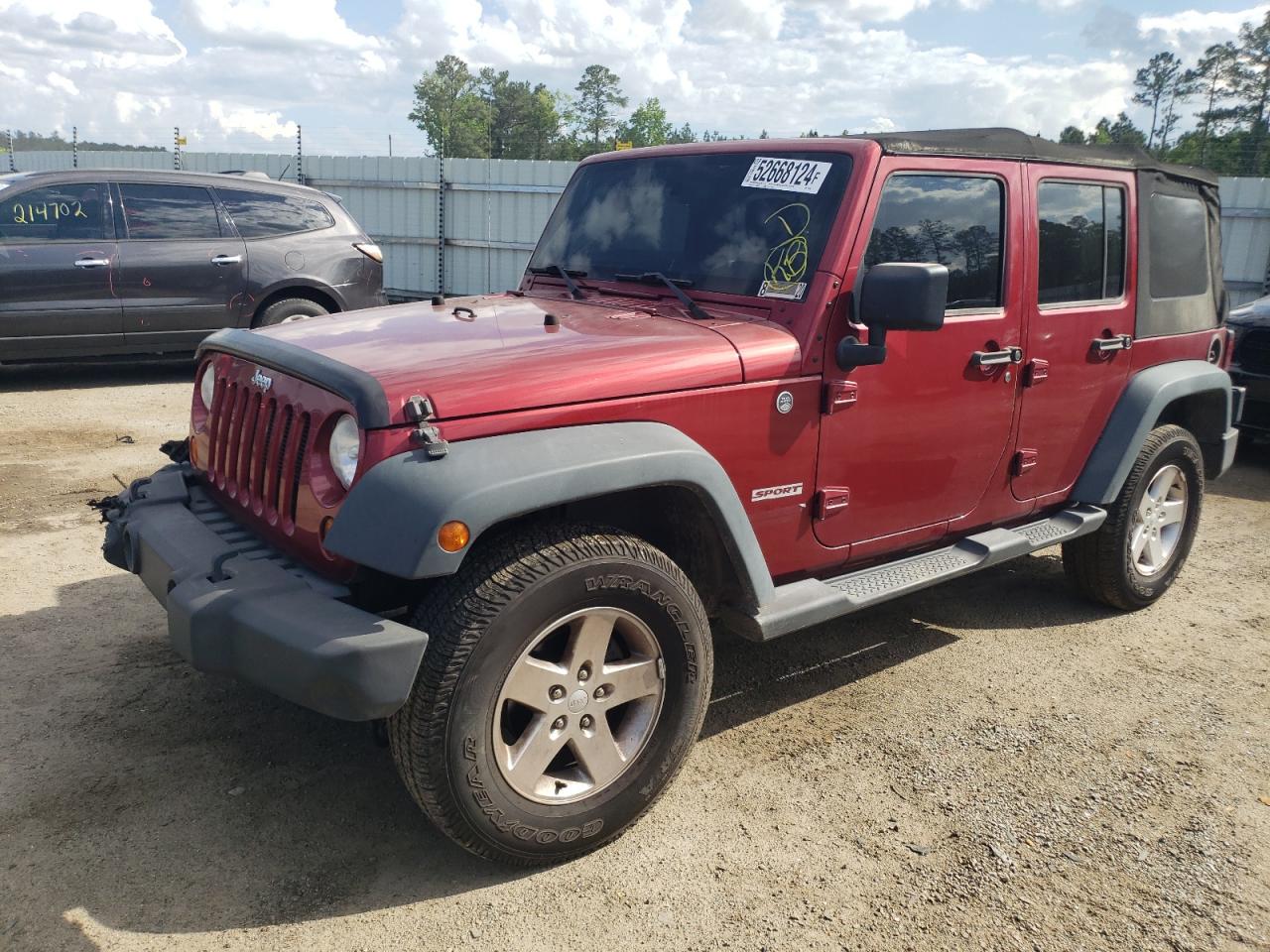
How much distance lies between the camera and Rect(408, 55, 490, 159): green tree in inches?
3895

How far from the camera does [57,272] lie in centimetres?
834

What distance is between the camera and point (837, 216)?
3359 mm

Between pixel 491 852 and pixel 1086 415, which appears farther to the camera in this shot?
pixel 1086 415

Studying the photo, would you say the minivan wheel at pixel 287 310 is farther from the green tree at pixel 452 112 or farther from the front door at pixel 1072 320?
the green tree at pixel 452 112

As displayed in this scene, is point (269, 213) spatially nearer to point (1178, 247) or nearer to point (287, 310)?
point (287, 310)

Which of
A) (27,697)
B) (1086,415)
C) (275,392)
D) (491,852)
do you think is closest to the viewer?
(491,852)

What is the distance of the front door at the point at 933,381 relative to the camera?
3.44 meters

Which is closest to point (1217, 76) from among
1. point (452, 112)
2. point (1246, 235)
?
point (1246, 235)

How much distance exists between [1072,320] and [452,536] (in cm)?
286

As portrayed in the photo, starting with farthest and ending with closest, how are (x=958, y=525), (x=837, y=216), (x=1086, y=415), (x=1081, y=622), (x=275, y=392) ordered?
(x=1081, y=622), (x=1086, y=415), (x=958, y=525), (x=837, y=216), (x=275, y=392)

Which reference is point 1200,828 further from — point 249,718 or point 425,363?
point 249,718

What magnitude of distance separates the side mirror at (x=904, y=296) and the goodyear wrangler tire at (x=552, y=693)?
1.02m

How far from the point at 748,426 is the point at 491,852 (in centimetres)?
142

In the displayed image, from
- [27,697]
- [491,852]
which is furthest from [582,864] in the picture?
[27,697]
